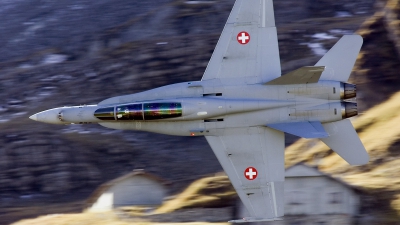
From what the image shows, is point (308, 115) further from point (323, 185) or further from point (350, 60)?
point (323, 185)

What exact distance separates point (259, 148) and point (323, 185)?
16.4ft

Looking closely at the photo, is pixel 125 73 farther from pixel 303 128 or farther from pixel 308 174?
pixel 303 128

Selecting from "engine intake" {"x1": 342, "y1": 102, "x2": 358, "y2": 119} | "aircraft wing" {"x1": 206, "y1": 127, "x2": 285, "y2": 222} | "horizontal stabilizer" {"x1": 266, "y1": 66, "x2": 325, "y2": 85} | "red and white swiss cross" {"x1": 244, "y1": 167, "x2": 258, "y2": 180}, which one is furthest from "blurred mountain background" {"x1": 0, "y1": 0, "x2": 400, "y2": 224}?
"horizontal stabilizer" {"x1": 266, "y1": 66, "x2": 325, "y2": 85}

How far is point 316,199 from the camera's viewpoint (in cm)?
2689

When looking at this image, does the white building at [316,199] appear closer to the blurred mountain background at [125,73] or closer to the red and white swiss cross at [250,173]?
the blurred mountain background at [125,73]

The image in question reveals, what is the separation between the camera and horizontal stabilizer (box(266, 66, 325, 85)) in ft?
71.5

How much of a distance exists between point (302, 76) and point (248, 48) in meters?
2.51

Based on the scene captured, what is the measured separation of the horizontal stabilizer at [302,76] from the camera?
71.5 ft

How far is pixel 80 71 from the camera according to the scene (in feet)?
141

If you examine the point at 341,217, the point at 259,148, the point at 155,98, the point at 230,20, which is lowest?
the point at 341,217

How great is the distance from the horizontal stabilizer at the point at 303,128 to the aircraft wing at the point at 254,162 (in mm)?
718

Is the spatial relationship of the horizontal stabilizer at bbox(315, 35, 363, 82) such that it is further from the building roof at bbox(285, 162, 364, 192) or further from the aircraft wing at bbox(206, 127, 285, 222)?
the building roof at bbox(285, 162, 364, 192)

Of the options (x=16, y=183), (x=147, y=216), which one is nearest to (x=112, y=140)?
(x=16, y=183)

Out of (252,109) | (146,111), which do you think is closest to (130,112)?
(146,111)
